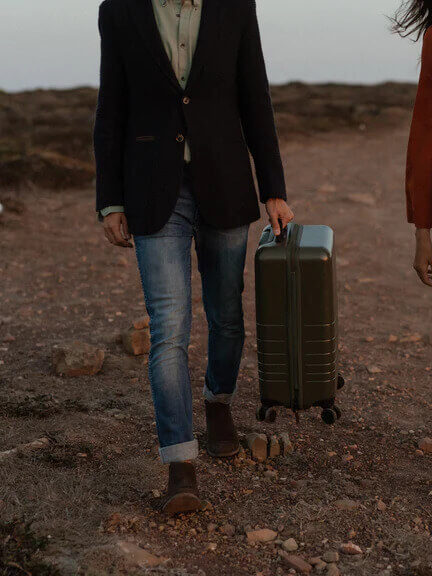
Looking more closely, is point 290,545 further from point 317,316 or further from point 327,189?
point 327,189

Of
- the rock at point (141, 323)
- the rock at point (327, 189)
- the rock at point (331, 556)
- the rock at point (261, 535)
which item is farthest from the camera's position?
the rock at point (327, 189)

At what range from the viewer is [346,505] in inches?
120

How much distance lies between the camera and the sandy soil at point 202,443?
2.77 meters

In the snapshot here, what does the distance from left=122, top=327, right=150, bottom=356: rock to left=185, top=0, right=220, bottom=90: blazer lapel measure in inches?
90.3

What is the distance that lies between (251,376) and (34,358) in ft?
4.68

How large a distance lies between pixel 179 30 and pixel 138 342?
2.42 m

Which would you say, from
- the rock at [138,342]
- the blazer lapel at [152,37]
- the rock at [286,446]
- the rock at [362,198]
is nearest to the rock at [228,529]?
the rock at [286,446]

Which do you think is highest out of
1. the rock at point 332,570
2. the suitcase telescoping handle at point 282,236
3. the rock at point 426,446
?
the suitcase telescoping handle at point 282,236

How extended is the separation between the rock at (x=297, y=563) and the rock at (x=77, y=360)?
218 centimetres

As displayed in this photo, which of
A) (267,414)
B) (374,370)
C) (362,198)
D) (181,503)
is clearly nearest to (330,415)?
(267,414)

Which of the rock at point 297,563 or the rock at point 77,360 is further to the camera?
the rock at point 77,360

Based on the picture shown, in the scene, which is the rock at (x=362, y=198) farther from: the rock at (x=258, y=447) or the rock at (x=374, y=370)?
the rock at (x=258, y=447)

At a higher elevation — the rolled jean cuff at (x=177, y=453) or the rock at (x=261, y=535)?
the rolled jean cuff at (x=177, y=453)

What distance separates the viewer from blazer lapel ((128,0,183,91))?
9.53 feet
